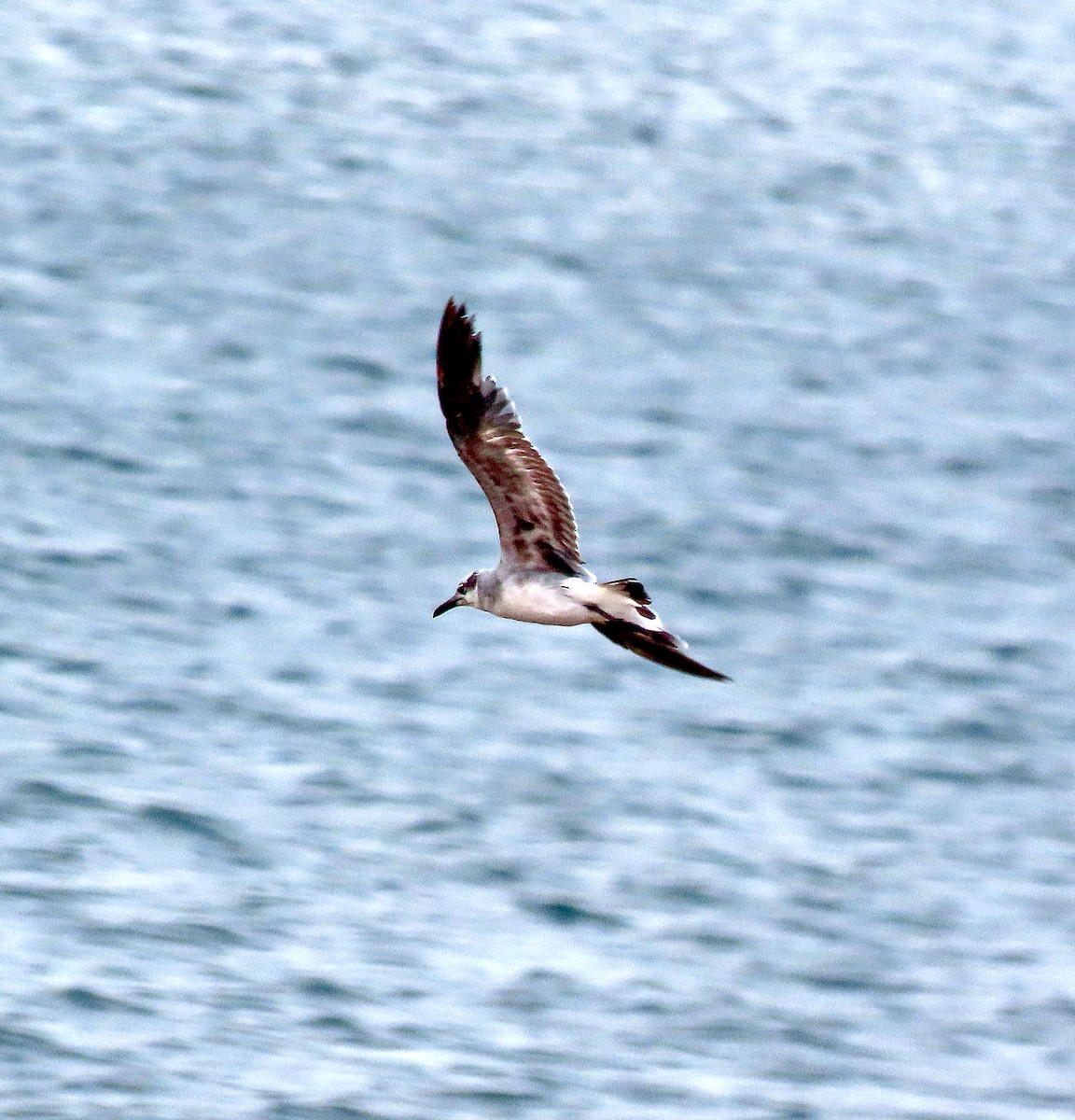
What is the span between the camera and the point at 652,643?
34.1 feet

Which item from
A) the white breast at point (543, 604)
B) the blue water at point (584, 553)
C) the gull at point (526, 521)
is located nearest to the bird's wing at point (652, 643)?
the gull at point (526, 521)

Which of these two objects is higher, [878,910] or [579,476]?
[579,476]

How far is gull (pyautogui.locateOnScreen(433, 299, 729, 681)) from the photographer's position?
1030 cm

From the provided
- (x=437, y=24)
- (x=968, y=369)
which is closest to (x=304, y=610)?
(x=968, y=369)

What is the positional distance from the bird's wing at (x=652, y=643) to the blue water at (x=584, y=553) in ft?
17.1

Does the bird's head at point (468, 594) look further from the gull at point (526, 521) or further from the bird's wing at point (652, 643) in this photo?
the bird's wing at point (652, 643)

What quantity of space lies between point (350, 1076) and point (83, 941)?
90.5 inches

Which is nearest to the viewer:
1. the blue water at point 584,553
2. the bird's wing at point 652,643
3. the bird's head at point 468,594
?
the bird's wing at point 652,643

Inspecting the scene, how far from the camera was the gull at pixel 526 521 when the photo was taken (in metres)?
Answer: 10.3

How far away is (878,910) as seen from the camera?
18562mm

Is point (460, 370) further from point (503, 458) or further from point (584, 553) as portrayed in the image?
point (584, 553)

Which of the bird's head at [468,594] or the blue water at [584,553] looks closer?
the bird's head at [468,594]

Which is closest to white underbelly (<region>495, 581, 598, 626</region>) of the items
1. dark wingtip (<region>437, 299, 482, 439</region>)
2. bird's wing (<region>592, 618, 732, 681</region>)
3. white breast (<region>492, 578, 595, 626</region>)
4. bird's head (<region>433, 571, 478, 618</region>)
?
white breast (<region>492, 578, 595, 626</region>)

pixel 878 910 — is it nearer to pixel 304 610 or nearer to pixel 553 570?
pixel 304 610
